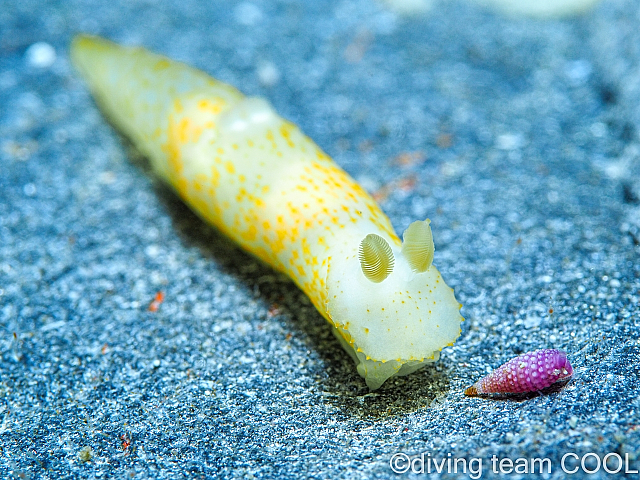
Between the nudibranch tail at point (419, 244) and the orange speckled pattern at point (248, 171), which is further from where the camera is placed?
the orange speckled pattern at point (248, 171)

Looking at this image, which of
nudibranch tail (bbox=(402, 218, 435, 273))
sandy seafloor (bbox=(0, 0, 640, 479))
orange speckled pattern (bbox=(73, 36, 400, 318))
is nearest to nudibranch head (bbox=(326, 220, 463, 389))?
nudibranch tail (bbox=(402, 218, 435, 273))

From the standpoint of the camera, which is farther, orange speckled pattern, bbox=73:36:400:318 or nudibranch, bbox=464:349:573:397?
orange speckled pattern, bbox=73:36:400:318

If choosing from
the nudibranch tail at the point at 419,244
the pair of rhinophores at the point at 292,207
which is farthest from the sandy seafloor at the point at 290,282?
the nudibranch tail at the point at 419,244

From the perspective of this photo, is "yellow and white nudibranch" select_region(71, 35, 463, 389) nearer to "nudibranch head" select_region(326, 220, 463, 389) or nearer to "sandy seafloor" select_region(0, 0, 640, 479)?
"nudibranch head" select_region(326, 220, 463, 389)

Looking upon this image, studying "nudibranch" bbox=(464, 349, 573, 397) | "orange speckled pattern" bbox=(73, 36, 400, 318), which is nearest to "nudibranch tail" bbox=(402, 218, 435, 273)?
"orange speckled pattern" bbox=(73, 36, 400, 318)

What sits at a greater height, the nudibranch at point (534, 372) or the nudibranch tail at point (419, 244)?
the nudibranch tail at point (419, 244)

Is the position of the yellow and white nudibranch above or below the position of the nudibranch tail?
below

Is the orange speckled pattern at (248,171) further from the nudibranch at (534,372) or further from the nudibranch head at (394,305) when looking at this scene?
the nudibranch at (534,372)
